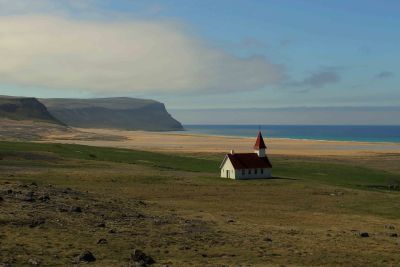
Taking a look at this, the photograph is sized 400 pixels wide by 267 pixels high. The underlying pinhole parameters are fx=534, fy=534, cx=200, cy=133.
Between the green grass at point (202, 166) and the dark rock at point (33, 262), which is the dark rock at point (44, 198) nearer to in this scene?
the dark rock at point (33, 262)

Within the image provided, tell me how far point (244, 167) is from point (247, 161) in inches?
58.7

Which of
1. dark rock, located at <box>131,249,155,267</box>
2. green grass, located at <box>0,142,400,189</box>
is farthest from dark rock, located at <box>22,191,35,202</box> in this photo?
green grass, located at <box>0,142,400,189</box>

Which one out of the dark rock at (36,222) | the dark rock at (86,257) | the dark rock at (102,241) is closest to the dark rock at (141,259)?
the dark rock at (86,257)

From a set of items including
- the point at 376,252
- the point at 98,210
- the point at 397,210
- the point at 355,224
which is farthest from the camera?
the point at 397,210

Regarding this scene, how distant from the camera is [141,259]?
2095 cm

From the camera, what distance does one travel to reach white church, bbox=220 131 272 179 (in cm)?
7088

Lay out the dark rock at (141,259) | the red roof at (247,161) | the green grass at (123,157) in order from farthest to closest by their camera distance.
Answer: the green grass at (123,157), the red roof at (247,161), the dark rock at (141,259)

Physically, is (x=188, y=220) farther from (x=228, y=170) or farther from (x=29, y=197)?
(x=228, y=170)

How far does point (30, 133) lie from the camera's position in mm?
186125

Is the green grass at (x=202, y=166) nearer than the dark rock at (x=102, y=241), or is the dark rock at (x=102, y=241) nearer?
the dark rock at (x=102, y=241)

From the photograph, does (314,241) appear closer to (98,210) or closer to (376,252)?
(376,252)

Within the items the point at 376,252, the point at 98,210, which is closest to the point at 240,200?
the point at 98,210

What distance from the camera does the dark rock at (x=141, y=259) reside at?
2060 cm

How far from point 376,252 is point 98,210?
1635cm
